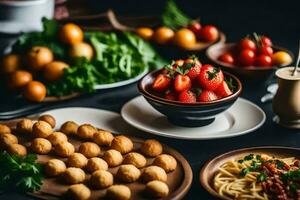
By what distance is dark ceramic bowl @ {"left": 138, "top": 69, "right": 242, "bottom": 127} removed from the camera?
2182 millimetres

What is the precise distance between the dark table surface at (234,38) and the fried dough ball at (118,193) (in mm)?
249

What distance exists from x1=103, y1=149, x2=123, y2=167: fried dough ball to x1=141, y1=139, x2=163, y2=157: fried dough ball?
88 mm

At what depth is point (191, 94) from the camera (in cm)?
220

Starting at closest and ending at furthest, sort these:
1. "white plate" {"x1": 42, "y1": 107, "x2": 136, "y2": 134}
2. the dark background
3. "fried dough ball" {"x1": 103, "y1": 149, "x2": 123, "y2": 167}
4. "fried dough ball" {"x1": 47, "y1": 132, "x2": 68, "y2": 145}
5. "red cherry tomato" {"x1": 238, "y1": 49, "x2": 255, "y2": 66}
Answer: "fried dough ball" {"x1": 103, "y1": 149, "x2": 123, "y2": 167} < "fried dough ball" {"x1": 47, "y1": 132, "x2": 68, "y2": 145} < "white plate" {"x1": 42, "y1": 107, "x2": 136, "y2": 134} < "red cherry tomato" {"x1": 238, "y1": 49, "x2": 255, "y2": 66} < the dark background

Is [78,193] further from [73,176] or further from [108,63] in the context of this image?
[108,63]

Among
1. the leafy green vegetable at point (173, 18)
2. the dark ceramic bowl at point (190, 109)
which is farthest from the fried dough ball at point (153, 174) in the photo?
the leafy green vegetable at point (173, 18)

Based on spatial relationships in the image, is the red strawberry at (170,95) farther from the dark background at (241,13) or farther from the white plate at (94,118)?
the dark background at (241,13)

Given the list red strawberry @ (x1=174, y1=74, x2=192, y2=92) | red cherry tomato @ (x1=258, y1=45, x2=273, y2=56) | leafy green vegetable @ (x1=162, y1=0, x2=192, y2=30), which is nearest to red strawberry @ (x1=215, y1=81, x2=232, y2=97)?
red strawberry @ (x1=174, y1=74, x2=192, y2=92)

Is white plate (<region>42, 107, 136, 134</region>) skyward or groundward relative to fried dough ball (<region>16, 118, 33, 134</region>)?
groundward

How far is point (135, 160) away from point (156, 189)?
200 mm

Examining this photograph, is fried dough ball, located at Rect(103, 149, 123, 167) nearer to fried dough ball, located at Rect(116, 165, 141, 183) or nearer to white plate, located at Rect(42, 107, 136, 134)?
fried dough ball, located at Rect(116, 165, 141, 183)

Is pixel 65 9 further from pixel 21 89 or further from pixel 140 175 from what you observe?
pixel 140 175

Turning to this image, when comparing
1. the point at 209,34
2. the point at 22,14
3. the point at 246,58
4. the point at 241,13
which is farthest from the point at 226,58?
the point at 22,14

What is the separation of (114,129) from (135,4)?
1454 millimetres
